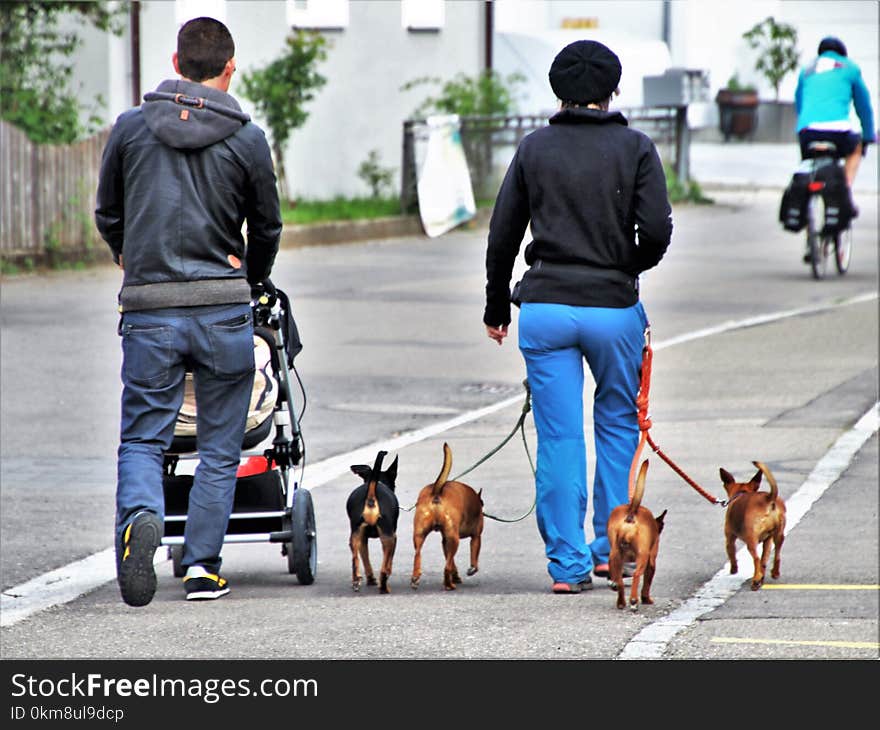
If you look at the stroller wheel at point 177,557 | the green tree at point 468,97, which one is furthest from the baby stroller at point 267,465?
the green tree at point 468,97

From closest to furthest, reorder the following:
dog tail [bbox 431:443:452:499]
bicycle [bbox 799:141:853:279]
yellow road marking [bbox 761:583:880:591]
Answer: dog tail [bbox 431:443:452:499], yellow road marking [bbox 761:583:880:591], bicycle [bbox 799:141:853:279]

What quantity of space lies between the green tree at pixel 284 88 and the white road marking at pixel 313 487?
458 inches

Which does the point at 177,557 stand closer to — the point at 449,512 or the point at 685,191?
the point at 449,512

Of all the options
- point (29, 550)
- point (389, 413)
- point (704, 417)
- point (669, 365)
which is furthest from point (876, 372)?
point (29, 550)

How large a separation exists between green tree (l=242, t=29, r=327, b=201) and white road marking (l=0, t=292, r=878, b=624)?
11637mm

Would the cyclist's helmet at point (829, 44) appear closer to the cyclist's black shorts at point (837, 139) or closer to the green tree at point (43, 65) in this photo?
the cyclist's black shorts at point (837, 139)

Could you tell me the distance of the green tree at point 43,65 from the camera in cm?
1809

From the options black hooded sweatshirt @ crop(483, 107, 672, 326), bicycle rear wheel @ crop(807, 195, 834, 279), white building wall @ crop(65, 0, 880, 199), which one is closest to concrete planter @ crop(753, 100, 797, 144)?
white building wall @ crop(65, 0, 880, 199)

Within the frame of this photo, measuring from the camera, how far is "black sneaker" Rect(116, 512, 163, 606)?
15.3 ft

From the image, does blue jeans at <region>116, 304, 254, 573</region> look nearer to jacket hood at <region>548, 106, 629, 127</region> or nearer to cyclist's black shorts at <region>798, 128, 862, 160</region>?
jacket hood at <region>548, 106, 629, 127</region>

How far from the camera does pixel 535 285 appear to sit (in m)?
4.66

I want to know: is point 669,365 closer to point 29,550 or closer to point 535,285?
point 29,550

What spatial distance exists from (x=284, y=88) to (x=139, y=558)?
1694 cm

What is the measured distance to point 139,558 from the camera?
15.5ft
